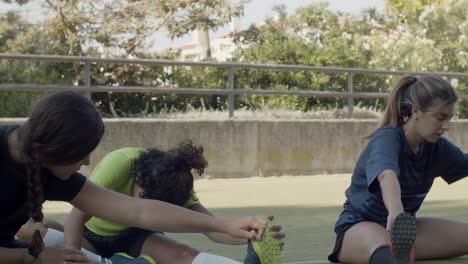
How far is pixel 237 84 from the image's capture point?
15078 mm

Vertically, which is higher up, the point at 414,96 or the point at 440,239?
the point at 414,96

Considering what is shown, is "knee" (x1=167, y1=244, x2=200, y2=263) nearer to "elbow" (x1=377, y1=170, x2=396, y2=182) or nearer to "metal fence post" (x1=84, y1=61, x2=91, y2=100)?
"elbow" (x1=377, y1=170, x2=396, y2=182)

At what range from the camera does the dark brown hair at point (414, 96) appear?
4797 mm

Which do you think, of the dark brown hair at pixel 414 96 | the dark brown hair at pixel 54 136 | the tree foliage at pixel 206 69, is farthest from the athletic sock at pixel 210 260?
the tree foliage at pixel 206 69

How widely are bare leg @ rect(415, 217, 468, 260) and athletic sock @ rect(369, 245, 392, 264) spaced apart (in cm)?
51

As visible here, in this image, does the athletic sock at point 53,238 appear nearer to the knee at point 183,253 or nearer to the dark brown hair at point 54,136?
the knee at point 183,253

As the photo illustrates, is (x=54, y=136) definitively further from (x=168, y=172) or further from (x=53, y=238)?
(x=53, y=238)

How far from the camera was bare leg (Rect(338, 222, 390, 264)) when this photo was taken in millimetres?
4680

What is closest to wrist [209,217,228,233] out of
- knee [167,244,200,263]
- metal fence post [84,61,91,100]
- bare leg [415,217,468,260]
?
knee [167,244,200,263]

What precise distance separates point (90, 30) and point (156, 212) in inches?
479

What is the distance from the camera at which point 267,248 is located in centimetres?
356

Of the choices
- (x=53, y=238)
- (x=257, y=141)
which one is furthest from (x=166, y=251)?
(x=257, y=141)

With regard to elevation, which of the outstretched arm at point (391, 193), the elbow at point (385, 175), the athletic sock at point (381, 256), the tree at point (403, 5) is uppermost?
the tree at point (403, 5)

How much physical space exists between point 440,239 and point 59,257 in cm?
246
